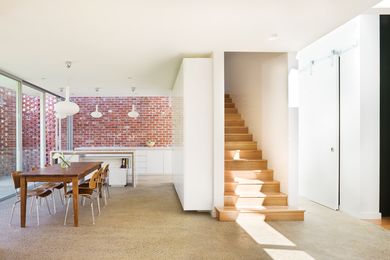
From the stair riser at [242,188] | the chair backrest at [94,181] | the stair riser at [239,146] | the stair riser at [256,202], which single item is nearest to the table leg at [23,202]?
the chair backrest at [94,181]

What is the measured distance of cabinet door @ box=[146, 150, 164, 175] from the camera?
1021cm

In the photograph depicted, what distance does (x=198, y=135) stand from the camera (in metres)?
5.07

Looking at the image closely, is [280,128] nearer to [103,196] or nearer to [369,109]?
[369,109]

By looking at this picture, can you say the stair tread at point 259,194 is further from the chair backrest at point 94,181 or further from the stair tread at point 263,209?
the chair backrest at point 94,181

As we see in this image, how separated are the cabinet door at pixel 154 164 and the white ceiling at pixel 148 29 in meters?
4.49

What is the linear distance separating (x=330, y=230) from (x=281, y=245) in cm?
101

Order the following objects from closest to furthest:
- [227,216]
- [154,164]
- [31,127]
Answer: [227,216]
[31,127]
[154,164]

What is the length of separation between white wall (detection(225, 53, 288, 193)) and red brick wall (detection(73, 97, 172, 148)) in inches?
153

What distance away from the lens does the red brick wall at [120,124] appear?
1066cm

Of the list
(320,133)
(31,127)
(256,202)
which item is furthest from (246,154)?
(31,127)

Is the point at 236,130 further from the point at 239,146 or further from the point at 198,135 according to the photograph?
the point at 198,135

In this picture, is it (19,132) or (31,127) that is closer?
(19,132)

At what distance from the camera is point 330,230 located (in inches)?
167

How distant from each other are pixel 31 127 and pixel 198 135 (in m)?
4.97
